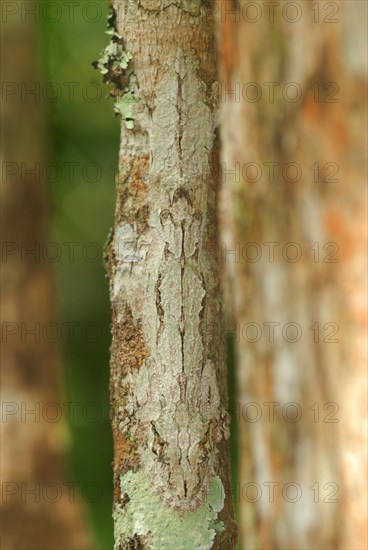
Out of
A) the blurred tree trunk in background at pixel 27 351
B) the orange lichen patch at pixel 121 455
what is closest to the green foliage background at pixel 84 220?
the blurred tree trunk in background at pixel 27 351

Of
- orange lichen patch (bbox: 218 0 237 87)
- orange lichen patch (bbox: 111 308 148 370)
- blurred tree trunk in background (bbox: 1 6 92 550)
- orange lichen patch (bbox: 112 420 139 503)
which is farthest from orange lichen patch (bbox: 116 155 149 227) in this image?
blurred tree trunk in background (bbox: 1 6 92 550)

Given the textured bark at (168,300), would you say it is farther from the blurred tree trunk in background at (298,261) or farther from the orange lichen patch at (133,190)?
the blurred tree trunk in background at (298,261)

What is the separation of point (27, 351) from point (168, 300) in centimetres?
185

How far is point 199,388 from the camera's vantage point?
968mm

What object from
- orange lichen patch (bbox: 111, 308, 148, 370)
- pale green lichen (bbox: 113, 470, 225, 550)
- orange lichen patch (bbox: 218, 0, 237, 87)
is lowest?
pale green lichen (bbox: 113, 470, 225, 550)

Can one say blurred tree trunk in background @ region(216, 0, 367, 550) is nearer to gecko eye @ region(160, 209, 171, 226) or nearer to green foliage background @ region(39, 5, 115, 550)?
gecko eye @ region(160, 209, 171, 226)

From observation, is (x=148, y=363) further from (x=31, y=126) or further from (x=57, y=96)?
(x=57, y=96)

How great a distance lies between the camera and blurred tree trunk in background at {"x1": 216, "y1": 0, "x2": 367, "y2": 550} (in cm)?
221

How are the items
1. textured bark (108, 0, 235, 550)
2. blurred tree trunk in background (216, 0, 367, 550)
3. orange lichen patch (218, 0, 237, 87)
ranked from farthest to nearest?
orange lichen patch (218, 0, 237, 87), blurred tree trunk in background (216, 0, 367, 550), textured bark (108, 0, 235, 550)

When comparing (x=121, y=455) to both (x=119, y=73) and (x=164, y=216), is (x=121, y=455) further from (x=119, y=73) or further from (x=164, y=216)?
(x=119, y=73)

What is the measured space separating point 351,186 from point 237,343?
65cm

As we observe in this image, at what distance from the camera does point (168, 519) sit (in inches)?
38.4

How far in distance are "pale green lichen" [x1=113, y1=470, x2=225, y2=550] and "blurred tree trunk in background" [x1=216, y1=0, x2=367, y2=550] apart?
117 cm

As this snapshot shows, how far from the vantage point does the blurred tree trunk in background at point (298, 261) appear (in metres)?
2.21
